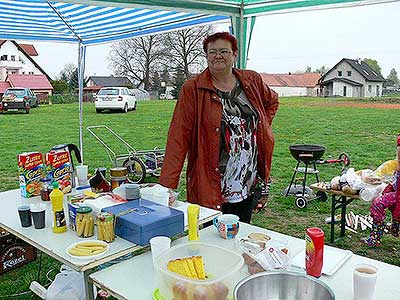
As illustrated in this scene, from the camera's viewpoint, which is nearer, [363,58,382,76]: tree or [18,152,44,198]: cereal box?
[18,152,44,198]: cereal box

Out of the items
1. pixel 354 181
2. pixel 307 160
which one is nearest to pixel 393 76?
pixel 307 160

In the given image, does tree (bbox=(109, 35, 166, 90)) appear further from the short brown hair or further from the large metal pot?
the large metal pot

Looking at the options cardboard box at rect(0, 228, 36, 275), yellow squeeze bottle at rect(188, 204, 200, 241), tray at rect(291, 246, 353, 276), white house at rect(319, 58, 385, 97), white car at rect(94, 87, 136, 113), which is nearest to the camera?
tray at rect(291, 246, 353, 276)

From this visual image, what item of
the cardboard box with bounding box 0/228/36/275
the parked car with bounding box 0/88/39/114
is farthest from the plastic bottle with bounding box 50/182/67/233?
the parked car with bounding box 0/88/39/114

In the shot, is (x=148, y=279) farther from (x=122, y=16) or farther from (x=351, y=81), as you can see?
(x=351, y=81)

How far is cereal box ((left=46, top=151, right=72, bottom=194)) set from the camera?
231 centimetres

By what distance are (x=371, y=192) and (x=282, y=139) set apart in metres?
5.63

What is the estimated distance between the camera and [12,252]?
2.92 metres

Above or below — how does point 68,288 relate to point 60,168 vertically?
below

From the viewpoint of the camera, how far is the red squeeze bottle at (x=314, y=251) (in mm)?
1357

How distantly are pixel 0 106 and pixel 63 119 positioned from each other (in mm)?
3068

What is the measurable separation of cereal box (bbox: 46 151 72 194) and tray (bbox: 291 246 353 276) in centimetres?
142

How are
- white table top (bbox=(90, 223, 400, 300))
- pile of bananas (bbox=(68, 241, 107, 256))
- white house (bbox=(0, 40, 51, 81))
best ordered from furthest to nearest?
1. white house (bbox=(0, 40, 51, 81))
2. pile of bananas (bbox=(68, 241, 107, 256))
3. white table top (bbox=(90, 223, 400, 300))

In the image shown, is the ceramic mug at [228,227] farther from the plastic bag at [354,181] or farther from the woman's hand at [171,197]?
the plastic bag at [354,181]
